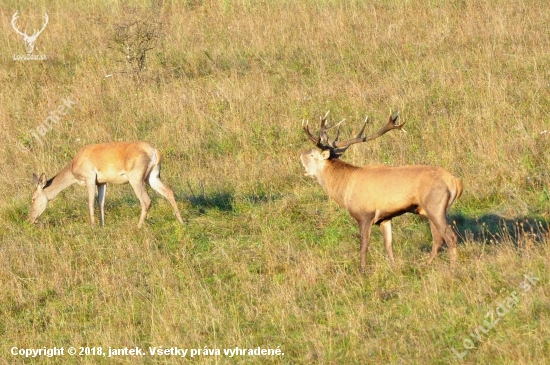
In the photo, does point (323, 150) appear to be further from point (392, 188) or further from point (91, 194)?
point (91, 194)

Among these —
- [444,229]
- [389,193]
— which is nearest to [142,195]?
[389,193]

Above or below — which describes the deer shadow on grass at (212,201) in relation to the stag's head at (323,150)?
below

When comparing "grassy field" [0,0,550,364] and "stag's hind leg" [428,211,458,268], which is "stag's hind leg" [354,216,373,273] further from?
"stag's hind leg" [428,211,458,268]

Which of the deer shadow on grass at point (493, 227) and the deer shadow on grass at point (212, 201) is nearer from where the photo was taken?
the deer shadow on grass at point (493, 227)

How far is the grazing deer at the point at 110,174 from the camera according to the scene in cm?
1073

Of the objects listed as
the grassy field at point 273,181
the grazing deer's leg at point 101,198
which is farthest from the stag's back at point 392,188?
the grazing deer's leg at point 101,198

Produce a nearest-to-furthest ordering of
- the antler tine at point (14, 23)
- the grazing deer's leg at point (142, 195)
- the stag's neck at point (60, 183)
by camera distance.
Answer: the grazing deer's leg at point (142, 195) < the stag's neck at point (60, 183) < the antler tine at point (14, 23)

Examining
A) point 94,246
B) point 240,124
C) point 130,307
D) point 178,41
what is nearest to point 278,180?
point 240,124

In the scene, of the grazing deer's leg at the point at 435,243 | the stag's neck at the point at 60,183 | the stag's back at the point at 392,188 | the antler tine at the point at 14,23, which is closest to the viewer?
the stag's back at the point at 392,188

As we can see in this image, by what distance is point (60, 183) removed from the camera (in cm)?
1144

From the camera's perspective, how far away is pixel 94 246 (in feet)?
31.9

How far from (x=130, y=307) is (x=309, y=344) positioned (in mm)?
1945

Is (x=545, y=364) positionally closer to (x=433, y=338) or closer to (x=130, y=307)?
(x=433, y=338)

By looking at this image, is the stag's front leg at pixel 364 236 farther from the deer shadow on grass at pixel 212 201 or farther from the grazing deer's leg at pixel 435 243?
the deer shadow on grass at pixel 212 201
